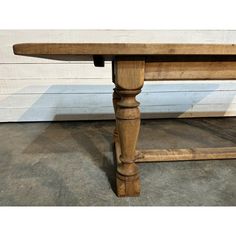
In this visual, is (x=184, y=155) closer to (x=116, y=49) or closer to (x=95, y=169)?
(x=95, y=169)

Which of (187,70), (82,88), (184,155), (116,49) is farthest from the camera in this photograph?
(82,88)

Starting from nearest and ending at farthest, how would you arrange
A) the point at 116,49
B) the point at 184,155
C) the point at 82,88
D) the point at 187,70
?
the point at 116,49
the point at 187,70
the point at 184,155
the point at 82,88

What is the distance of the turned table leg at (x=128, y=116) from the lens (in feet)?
2.54

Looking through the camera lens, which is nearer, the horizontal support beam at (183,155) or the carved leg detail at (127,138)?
the carved leg detail at (127,138)

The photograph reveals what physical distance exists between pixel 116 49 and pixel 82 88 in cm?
129

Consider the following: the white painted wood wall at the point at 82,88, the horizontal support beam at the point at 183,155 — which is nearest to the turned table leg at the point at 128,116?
the horizontal support beam at the point at 183,155

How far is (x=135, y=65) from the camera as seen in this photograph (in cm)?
77

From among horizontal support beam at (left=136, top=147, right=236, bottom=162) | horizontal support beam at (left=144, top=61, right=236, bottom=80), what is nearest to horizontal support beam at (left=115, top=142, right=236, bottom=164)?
horizontal support beam at (left=136, top=147, right=236, bottom=162)

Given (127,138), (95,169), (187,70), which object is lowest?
(95,169)

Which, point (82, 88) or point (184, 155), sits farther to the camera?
point (82, 88)

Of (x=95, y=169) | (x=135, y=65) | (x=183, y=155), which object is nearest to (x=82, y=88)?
(x=95, y=169)

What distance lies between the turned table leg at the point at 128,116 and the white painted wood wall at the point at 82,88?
1.12 metres

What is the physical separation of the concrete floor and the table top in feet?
1.93

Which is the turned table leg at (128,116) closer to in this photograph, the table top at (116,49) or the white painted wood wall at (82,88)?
the table top at (116,49)
